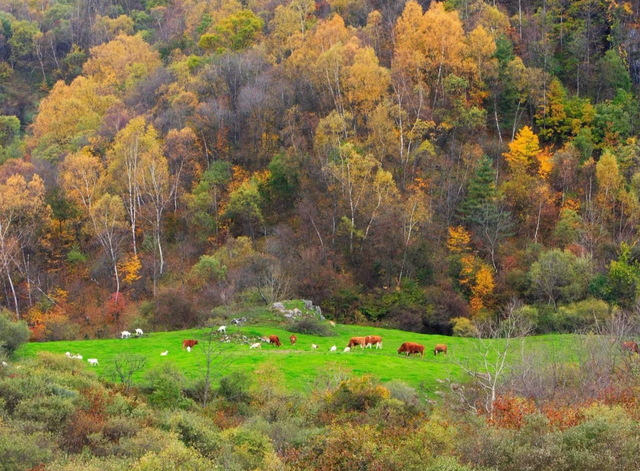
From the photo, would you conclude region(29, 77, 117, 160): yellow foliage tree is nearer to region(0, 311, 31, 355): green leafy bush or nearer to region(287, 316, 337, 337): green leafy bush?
region(287, 316, 337, 337): green leafy bush

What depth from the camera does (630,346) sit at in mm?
34156

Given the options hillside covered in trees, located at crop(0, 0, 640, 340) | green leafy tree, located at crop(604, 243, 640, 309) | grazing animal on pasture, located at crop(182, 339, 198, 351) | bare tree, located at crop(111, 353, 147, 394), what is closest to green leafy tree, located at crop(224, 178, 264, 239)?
hillside covered in trees, located at crop(0, 0, 640, 340)

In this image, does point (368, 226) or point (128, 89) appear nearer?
point (368, 226)

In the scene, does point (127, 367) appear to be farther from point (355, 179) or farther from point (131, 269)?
point (355, 179)

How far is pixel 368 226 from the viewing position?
59031mm

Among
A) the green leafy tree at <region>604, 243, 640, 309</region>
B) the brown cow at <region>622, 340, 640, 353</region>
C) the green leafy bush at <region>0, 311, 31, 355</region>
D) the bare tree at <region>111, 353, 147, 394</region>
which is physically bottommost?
the green leafy tree at <region>604, 243, 640, 309</region>

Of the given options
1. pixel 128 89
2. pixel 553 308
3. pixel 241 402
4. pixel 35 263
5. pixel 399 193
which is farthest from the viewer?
pixel 128 89

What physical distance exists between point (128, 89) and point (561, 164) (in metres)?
53.4

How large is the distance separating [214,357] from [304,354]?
19.3ft

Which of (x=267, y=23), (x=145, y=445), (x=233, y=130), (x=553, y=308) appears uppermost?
(x=267, y=23)

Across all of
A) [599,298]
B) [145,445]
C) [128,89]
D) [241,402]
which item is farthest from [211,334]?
[128,89]

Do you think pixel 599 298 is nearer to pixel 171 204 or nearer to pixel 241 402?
pixel 241 402

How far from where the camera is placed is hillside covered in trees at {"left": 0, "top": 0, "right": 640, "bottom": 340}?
54.2 metres

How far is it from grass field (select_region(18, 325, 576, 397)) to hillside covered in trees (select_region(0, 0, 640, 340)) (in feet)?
17.0
